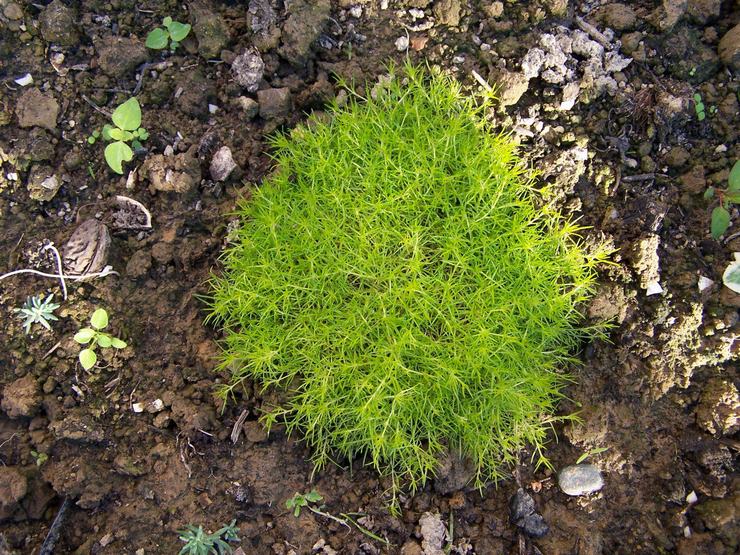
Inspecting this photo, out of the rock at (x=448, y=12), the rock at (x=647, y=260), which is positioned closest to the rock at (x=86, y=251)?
the rock at (x=448, y=12)

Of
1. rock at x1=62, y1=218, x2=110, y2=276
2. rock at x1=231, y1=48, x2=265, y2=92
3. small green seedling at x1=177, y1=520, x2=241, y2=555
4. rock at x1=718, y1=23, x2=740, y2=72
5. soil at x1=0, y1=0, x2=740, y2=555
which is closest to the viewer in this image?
small green seedling at x1=177, y1=520, x2=241, y2=555

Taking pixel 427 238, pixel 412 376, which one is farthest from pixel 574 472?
pixel 427 238

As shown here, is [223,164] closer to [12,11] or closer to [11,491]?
[12,11]

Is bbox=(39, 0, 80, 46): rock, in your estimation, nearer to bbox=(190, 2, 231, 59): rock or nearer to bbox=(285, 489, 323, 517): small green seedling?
bbox=(190, 2, 231, 59): rock

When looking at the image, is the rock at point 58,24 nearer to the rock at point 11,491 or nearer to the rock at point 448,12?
the rock at point 448,12

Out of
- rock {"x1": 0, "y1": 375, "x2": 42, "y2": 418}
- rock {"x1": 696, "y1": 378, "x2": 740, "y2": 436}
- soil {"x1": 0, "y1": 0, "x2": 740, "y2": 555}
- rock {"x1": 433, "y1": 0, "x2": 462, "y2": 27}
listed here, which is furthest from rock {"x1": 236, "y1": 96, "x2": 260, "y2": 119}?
rock {"x1": 696, "y1": 378, "x2": 740, "y2": 436}

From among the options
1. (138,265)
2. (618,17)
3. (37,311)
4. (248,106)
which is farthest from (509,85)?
(37,311)

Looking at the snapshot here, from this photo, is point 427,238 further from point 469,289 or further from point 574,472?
point 574,472
